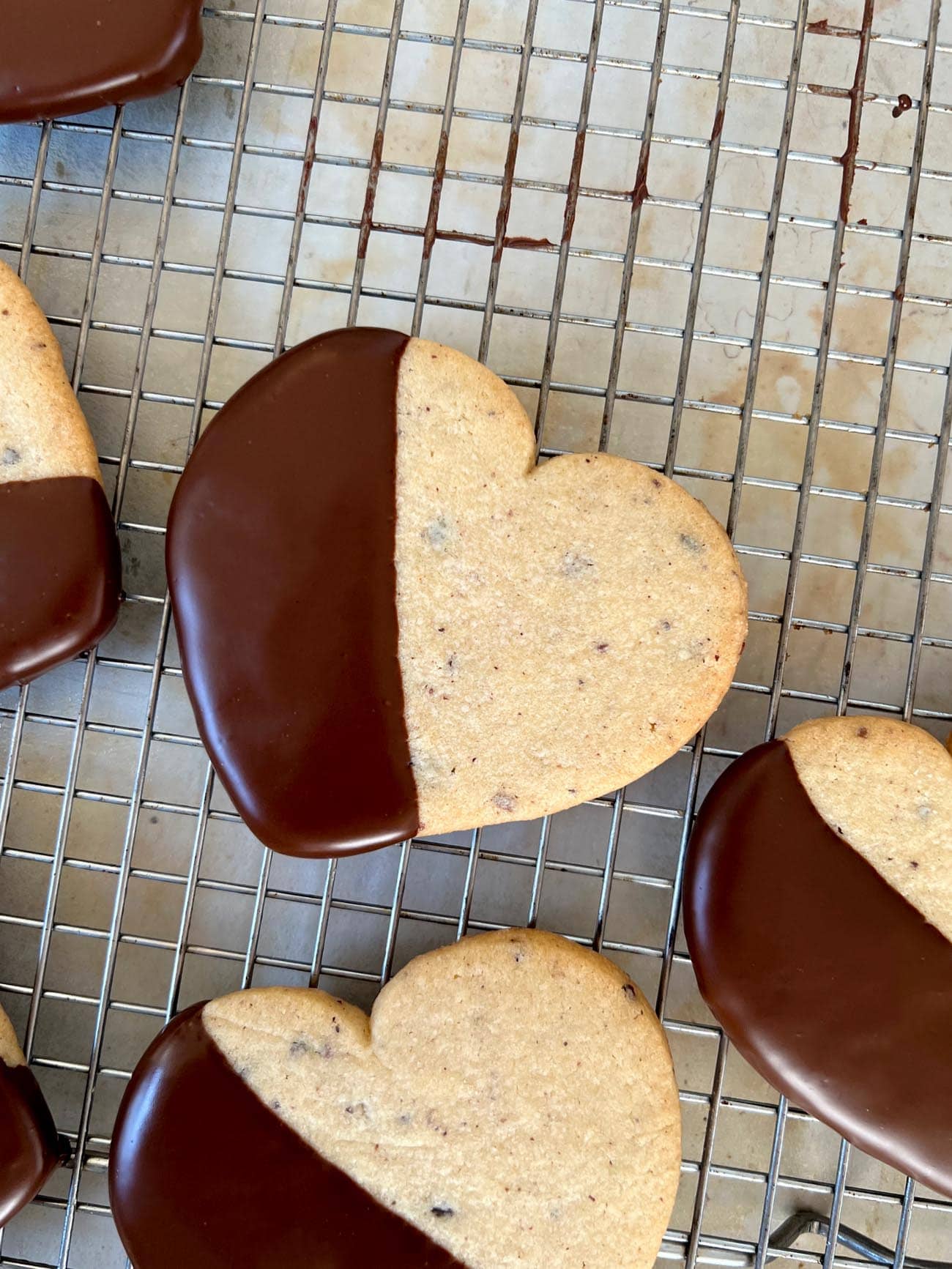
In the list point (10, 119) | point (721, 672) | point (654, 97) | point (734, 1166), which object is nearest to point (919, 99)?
point (654, 97)

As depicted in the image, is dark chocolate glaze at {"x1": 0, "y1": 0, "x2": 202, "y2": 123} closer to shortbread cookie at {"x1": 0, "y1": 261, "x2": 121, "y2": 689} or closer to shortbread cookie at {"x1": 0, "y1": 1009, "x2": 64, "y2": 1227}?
shortbread cookie at {"x1": 0, "y1": 261, "x2": 121, "y2": 689}

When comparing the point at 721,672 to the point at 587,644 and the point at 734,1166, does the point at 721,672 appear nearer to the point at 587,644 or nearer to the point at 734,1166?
the point at 587,644

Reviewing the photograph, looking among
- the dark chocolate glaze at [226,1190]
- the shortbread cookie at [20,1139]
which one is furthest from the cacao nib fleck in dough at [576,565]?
the shortbread cookie at [20,1139]

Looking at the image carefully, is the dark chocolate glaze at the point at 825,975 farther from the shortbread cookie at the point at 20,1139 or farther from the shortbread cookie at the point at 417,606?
the shortbread cookie at the point at 20,1139

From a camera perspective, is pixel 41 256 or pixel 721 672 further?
pixel 41 256

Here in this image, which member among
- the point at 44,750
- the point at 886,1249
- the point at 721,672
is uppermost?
the point at 721,672

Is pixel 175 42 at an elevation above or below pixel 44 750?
above

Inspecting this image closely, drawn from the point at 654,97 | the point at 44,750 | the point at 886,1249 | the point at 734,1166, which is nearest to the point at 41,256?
the point at 44,750
